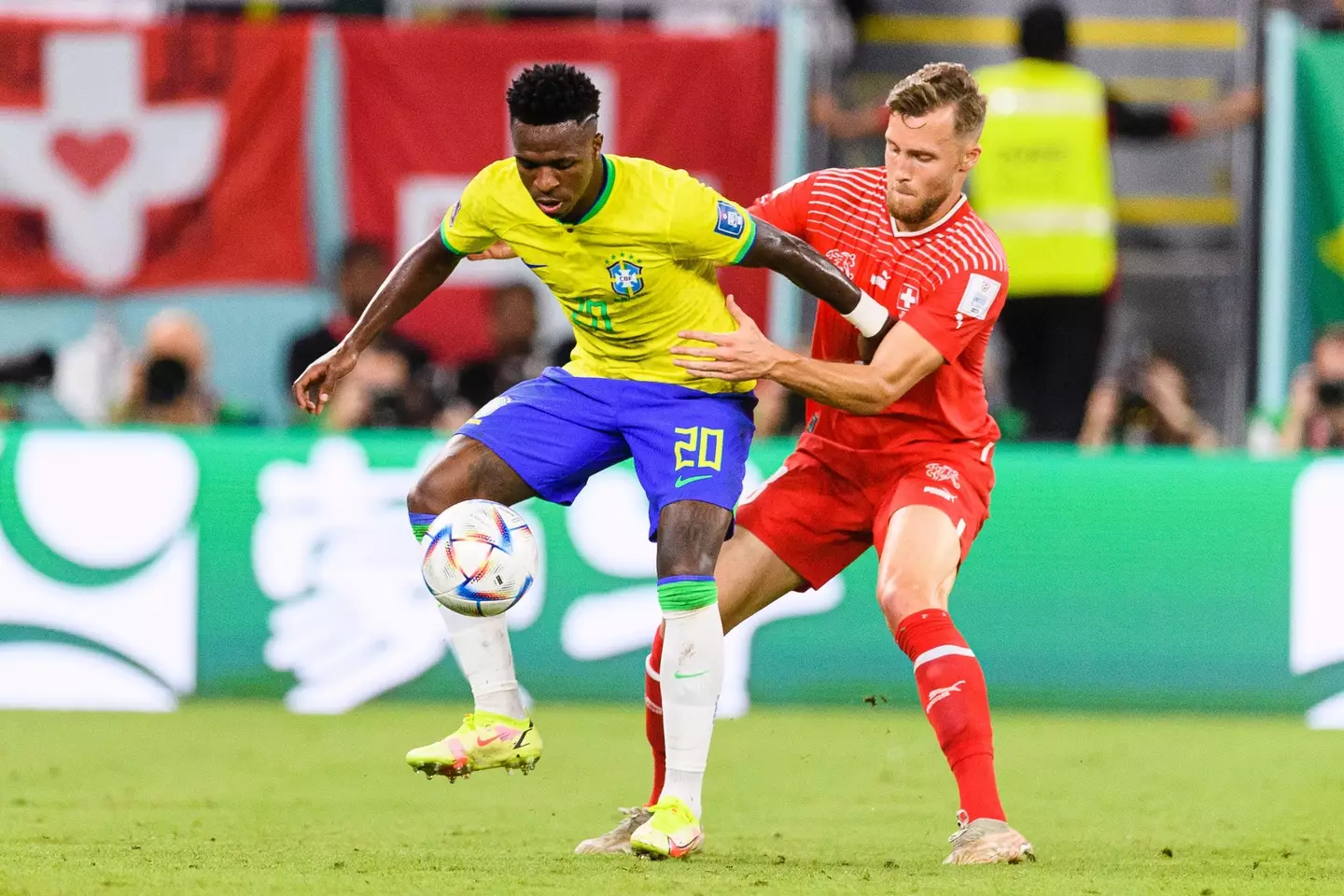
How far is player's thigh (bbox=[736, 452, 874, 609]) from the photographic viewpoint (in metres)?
6.39

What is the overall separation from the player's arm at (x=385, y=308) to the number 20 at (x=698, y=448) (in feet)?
2.91

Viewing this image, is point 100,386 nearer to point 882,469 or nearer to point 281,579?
point 281,579

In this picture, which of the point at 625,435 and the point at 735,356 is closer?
the point at 735,356

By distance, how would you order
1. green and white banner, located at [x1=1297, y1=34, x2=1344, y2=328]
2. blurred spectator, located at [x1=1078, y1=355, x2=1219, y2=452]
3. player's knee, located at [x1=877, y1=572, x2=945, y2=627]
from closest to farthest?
player's knee, located at [x1=877, y1=572, x2=945, y2=627] < blurred spectator, located at [x1=1078, y1=355, x2=1219, y2=452] < green and white banner, located at [x1=1297, y1=34, x2=1344, y2=328]

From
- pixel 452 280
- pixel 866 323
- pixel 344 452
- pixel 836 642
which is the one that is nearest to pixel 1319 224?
pixel 836 642

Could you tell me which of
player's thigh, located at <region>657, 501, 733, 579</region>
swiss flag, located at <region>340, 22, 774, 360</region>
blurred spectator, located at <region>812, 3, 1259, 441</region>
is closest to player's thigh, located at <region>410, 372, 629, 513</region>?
player's thigh, located at <region>657, 501, 733, 579</region>

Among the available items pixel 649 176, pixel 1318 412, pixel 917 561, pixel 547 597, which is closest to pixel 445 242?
pixel 649 176

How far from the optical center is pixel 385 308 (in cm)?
616

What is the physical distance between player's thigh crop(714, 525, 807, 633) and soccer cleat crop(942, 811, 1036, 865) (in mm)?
1027

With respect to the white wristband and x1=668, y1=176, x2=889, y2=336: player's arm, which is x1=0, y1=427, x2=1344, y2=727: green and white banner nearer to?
the white wristband

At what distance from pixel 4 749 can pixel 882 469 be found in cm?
410

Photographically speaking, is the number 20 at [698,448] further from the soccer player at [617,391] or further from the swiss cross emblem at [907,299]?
the swiss cross emblem at [907,299]

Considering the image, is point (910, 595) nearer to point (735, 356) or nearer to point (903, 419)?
point (903, 419)

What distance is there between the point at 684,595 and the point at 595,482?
3796 millimetres
